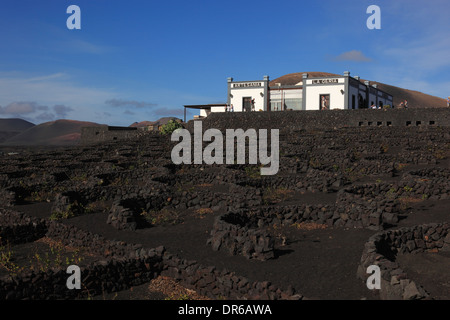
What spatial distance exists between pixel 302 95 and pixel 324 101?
9.40 feet

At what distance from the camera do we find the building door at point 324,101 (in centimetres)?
5094

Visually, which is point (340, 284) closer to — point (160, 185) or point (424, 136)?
point (160, 185)

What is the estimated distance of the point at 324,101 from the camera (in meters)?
51.3

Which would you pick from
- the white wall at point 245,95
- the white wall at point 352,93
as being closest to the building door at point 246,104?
the white wall at point 245,95

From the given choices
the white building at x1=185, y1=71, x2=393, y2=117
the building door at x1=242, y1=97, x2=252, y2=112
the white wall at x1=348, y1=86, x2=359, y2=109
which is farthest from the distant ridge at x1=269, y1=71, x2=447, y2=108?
the white wall at x1=348, y1=86, x2=359, y2=109

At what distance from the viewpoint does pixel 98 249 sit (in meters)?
12.6

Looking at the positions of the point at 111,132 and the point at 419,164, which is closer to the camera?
the point at 419,164

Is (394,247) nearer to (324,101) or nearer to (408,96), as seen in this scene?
(324,101)

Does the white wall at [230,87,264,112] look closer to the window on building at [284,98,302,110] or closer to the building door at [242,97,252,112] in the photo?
the building door at [242,97,252,112]

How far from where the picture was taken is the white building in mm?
50344

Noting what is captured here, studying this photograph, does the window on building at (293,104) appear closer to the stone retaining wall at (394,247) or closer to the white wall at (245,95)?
the white wall at (245,95)

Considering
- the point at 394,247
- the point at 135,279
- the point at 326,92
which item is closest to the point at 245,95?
the point at 326,92
